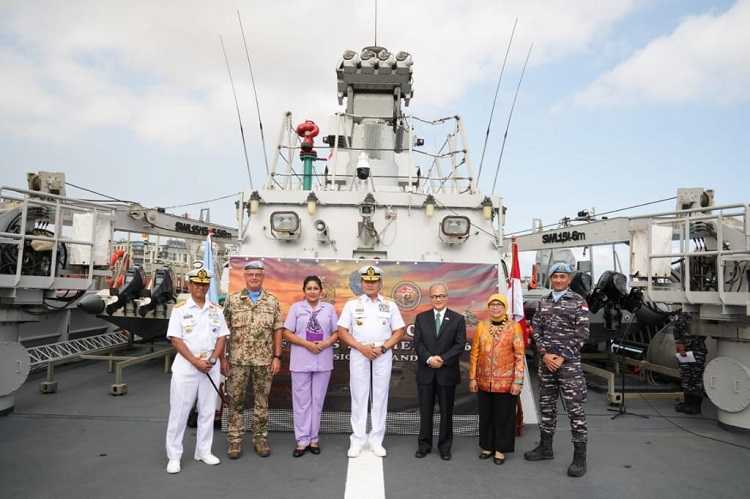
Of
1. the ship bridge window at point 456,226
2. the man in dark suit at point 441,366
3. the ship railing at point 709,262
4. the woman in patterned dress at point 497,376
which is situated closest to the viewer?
the woman in patterned dress at point 497,376

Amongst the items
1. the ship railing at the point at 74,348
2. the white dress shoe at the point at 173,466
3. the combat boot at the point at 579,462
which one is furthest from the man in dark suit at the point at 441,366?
the ship railing at the point at 74,348

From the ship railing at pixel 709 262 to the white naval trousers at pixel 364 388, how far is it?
A: 11.2 ft

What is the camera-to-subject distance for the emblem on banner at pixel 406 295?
5.25 m

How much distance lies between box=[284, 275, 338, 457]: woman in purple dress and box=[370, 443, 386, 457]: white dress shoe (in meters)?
0.49

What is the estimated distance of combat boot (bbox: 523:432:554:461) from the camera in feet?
14.3

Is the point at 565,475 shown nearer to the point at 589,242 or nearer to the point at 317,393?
the point at 317,393

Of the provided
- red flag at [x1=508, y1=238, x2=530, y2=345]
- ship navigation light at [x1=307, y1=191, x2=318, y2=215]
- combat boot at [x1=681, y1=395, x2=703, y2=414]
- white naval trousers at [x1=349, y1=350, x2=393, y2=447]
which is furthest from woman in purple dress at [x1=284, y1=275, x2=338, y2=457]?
combat boot at [x1=681, y1=395, x2=703, y2=414]

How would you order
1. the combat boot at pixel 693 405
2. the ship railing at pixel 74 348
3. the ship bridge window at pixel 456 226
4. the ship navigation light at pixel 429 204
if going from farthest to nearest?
1. the ship railing at pixel 74 348
2. the ship navigation light at pixel 429 204
3. the ship bridge window at pixel 456 226
4. the combat boot at pixel 693 405

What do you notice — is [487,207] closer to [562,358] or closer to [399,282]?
[399,282]

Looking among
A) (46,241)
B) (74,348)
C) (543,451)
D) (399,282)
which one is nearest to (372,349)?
(399,282)

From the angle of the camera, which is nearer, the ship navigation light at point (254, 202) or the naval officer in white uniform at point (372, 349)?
the naval officer in white uniform at point (372, 349)

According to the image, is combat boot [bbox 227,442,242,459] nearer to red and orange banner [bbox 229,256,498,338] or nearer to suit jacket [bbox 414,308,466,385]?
red and orange banner [bbox 229,256,498,338]

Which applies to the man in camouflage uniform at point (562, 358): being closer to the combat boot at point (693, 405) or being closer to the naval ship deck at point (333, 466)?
the naval ship deck at point (333, 466)

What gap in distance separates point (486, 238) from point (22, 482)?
536 centimetres
